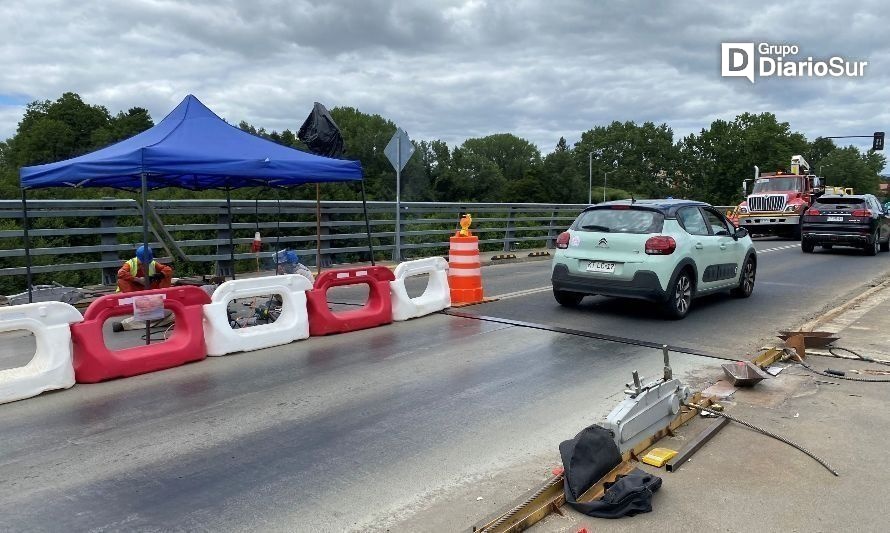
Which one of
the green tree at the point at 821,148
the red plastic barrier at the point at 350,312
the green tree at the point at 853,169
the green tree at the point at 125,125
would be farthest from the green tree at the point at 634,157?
the red plastic barrier at the point at 350,312

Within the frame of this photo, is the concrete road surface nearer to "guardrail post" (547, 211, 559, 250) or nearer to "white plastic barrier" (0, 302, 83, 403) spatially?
"white plastic barrier" (0, 302, 83, 403)

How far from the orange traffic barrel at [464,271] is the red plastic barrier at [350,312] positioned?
61.9 inches

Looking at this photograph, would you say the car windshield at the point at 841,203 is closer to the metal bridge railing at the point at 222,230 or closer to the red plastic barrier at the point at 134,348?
the metal bridge railing at the point at 222,230

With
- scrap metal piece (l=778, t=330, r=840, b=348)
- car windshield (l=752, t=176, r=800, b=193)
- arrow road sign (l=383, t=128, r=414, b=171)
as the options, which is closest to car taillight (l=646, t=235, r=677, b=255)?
scrap metal piece (l=778, t=330, r=840, b=348)

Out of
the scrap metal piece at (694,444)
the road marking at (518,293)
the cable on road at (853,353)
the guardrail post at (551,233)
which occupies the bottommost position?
the cable on road at (853,353)

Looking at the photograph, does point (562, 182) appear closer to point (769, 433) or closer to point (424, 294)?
point (424, 294)

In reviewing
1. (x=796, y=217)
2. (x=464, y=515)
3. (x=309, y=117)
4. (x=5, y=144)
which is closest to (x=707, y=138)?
(x=796, y=217)

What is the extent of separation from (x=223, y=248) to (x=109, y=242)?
2.21 m

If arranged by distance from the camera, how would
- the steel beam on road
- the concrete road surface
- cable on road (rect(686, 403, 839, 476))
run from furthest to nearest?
cable on road (rect(686, 403, 839, 476)) → the concrete road surface → the steel beam on road

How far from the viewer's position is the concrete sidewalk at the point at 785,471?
3.42 meters

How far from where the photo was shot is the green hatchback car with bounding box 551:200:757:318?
8.45 m

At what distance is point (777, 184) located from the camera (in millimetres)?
28375

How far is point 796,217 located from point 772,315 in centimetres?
2053

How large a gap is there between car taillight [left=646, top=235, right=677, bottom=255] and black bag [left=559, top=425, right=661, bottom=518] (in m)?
4.97
